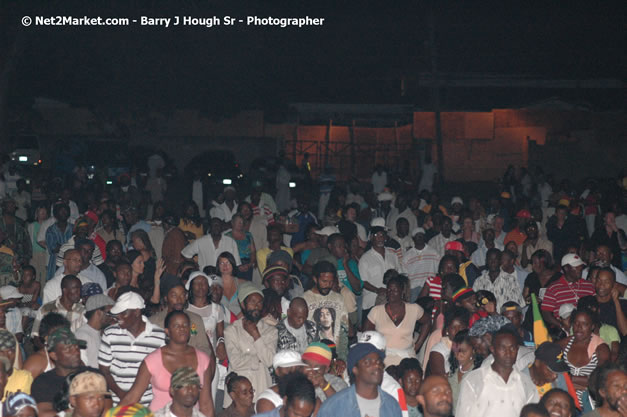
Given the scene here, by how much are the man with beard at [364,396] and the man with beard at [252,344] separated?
1.72 m

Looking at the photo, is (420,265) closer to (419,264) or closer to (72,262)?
(419,264)

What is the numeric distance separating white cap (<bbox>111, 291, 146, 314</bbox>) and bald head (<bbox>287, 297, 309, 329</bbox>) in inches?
53.4

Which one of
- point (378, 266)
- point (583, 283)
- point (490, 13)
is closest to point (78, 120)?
point (490, 13)

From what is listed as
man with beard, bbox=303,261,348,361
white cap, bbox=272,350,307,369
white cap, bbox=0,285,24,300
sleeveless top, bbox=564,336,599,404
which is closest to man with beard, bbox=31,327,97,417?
white cap, bbox=272,350,307,369

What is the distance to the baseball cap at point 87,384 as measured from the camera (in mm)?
5648

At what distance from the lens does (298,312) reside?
8133 millimetres

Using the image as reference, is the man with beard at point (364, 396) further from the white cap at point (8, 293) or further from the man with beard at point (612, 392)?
the white cap at point (8, 293)

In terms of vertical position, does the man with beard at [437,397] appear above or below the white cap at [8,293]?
below

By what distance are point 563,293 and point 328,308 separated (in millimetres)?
2442

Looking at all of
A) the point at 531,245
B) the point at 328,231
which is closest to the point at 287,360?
the point at 328,231

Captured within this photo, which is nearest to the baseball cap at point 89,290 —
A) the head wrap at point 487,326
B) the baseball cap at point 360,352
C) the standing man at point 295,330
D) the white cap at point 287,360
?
the standing man at point 295,330

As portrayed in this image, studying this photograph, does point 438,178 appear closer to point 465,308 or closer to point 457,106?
point 457,106

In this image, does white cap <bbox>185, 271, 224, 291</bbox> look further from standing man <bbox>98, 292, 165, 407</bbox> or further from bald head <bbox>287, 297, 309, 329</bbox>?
standing man <bbox>98, 292, 165, 407</bbox>

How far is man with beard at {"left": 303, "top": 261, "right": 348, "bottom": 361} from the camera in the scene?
28.4ft
